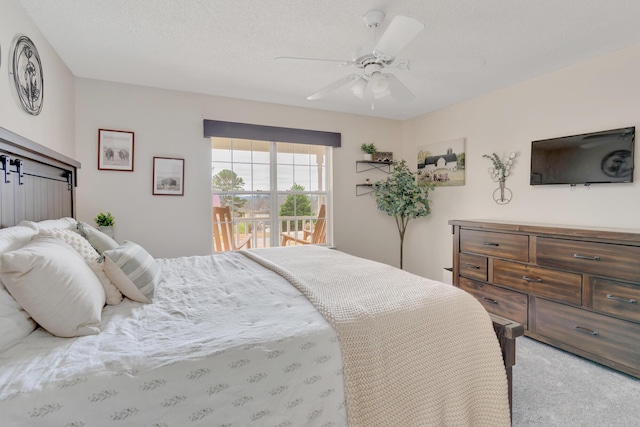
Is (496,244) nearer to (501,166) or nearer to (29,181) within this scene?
(501,166)

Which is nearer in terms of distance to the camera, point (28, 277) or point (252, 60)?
point (28, 277)

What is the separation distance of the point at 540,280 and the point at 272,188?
9.70ft

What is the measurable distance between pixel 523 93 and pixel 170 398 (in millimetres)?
3792

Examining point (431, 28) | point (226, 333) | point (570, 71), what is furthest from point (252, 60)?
point (570, 71)

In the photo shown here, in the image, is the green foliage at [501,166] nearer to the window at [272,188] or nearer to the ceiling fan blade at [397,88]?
the ceiling fan blade at [397,88]

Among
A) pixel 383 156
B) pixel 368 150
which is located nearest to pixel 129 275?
pixel 368 150

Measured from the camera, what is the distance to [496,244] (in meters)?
2.86

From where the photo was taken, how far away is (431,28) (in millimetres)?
2156

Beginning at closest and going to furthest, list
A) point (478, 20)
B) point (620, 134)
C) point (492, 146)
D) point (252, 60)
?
1. point (478, 20)
2. point (620, 134)
3. point (252, 60)
4. point (492, 146)

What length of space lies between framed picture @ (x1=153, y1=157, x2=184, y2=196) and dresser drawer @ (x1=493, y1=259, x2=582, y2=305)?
3355 millimetres

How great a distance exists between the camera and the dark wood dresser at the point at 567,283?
80.7 inches

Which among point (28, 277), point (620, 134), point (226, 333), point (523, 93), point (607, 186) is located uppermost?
point (523, 93)

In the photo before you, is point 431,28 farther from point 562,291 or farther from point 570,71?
point 562,291

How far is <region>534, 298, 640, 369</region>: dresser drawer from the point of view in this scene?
2.04 meters
